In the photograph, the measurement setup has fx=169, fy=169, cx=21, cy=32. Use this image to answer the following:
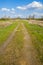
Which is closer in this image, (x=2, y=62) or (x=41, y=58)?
(x=2, y=62)

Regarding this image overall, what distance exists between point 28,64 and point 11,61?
1.04m

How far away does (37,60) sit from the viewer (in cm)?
914

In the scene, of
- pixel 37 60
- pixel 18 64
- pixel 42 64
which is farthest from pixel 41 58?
pixel 18 64

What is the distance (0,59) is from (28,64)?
6.14 ft

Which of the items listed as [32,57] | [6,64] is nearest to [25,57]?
[32,57]

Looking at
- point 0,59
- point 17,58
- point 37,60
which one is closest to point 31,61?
point 37,60

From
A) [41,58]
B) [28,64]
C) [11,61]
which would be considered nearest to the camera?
[28,64]

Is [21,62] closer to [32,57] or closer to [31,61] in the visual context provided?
[31,61]

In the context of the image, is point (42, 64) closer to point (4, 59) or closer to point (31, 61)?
point (31, 61)

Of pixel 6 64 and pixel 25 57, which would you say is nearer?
pixel 6 64

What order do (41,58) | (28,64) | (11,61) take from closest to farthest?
(28,64) < (11,61) < (41,58)

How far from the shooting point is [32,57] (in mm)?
9789

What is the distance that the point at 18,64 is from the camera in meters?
8.36

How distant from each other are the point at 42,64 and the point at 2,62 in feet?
6.78
